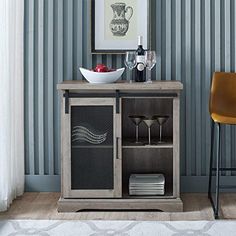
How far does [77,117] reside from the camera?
393 centimetres

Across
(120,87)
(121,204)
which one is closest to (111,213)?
(121,204)

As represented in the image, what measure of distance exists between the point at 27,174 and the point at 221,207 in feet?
4.43

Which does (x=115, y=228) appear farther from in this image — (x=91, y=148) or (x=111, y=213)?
(x=91, y=148)

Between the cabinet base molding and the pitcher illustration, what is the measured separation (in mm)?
1143

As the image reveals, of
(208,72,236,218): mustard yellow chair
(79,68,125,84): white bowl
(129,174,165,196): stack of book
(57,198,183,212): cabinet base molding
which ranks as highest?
(79,68,125,84): white bowl

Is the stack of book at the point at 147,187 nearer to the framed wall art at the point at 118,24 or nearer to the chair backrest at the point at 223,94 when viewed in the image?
the chair backrest at the point at 223,94

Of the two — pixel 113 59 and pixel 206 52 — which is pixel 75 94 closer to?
pixel 113 59

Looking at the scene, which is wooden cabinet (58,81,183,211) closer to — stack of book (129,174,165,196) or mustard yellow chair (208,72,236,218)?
stack of book (129,174,165,196)

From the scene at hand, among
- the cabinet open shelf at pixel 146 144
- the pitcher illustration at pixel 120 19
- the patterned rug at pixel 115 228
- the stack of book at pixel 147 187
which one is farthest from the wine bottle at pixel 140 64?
the patterned rug at pixel 115 228

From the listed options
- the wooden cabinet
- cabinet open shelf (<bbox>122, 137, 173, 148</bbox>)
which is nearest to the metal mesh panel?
the wooden cabinet

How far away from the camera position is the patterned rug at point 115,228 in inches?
136

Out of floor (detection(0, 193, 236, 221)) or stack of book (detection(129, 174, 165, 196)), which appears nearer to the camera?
floor (detection(0, 193, 236, 221))

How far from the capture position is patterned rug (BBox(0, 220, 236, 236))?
3.46 m

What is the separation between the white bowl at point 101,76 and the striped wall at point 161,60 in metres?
0.38
